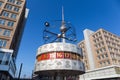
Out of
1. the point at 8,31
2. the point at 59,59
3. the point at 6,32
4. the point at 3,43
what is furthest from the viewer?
the point at 8,31

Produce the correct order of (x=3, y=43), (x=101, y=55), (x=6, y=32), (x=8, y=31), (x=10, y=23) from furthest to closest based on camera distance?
(x=101, y=55) → (x=10, y=23) → (x=8, y=31) → (x=6, y=32) → (x=3, y=43)

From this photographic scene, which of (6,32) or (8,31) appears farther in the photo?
(8,31)

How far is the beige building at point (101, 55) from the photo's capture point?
44.0 m

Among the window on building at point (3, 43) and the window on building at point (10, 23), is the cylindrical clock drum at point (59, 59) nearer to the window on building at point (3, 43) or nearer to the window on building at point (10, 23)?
the window on building at point (3, 43)

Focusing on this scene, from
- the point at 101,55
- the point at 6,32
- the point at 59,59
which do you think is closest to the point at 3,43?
the point at 6,32

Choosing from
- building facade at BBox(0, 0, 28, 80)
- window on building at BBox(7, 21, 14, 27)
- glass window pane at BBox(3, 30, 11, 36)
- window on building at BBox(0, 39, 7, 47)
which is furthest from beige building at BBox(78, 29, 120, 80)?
window on building at BBox(7, 21, 14, 27)

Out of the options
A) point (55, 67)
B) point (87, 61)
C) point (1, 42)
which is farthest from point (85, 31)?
point (55, 67)

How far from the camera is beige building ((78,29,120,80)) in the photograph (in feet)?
144

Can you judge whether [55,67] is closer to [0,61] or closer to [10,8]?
[0,61]

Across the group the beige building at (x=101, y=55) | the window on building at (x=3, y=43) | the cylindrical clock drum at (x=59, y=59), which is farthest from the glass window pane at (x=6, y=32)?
the beige building at (x=101, y=55)

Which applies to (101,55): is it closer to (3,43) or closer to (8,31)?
(8,31)

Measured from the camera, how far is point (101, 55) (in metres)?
56.5

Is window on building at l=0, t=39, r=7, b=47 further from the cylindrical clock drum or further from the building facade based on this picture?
the cylindrical clock drum

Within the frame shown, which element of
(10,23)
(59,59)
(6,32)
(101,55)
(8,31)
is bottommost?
(59,59)
